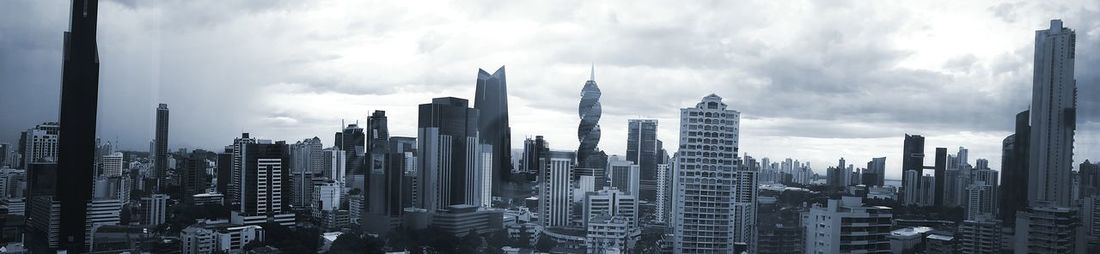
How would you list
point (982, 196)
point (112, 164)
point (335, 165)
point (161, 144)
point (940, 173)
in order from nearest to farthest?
point (982, 196) < point (940, 173) < point (112, 164) < point (161, 144) < point (335, 165)

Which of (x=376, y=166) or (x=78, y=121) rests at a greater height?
(x=78, y=121)

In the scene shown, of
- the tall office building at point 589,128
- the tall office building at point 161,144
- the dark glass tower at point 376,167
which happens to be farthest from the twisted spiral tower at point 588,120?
the tall office building at point 161,144

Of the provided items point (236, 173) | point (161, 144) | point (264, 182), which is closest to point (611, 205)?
point (161, 144)

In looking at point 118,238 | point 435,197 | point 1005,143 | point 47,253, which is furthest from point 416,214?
point 1005,143

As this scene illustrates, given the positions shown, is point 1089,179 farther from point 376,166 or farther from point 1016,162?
point 376,166

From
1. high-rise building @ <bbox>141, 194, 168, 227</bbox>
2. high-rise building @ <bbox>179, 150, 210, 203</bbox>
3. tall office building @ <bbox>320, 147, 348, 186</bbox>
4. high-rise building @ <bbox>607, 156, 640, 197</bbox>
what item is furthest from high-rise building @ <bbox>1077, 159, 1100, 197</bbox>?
tall office building @ <bbox>320, 147, 348, 186</bbox>

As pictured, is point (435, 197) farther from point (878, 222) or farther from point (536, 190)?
point (878, 222)

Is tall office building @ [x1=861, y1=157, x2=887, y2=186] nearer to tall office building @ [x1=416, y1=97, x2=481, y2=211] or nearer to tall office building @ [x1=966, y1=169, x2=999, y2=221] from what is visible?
tall office building @ [x1=966, y1=169, x2=999, y2=221]
